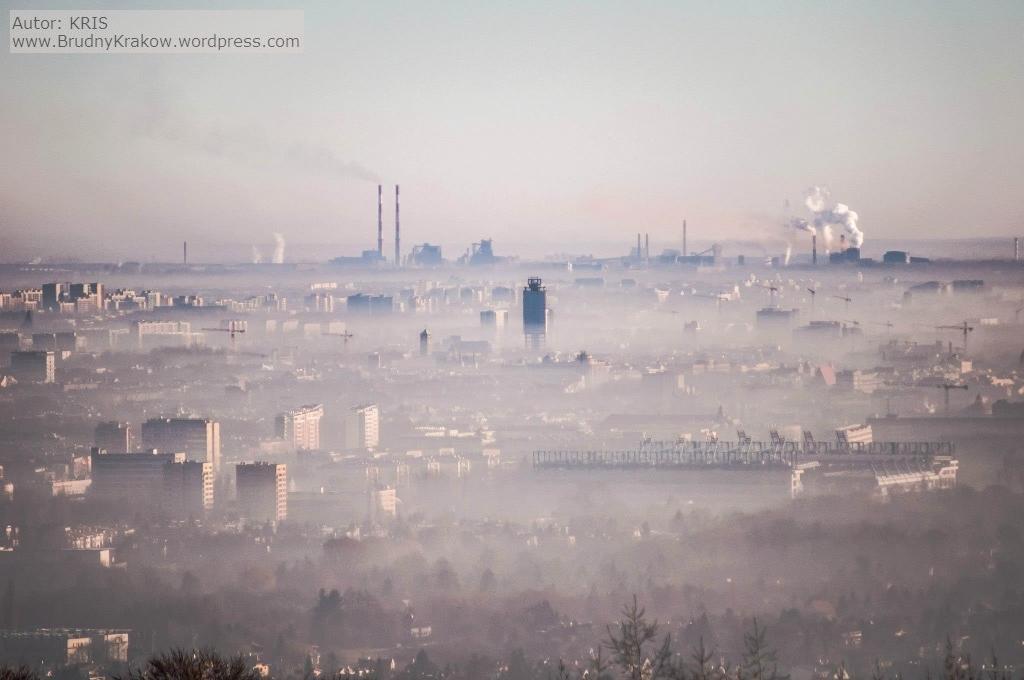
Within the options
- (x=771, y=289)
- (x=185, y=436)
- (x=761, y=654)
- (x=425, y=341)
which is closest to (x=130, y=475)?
(x=185, y=436)

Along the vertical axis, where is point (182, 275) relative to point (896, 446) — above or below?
above

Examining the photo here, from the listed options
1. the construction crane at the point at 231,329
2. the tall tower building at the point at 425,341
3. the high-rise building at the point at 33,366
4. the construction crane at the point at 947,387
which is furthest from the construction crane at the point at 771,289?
the high-rise building at the point at 33,366

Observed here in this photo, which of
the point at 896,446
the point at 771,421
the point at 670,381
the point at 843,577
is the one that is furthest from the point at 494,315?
the point at 843,577

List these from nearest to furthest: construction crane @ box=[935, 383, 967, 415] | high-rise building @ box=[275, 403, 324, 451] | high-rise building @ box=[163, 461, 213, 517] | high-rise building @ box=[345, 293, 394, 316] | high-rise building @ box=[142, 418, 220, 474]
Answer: high-rise building @ box=[163, 461, 213, 517]
construction crane @ box=[935, 383, 967, 415]
high-rise building @ box=[142, 418, 220, 474]
high-rise building @ box=[275, 403, 324, 451]
high-rise building @ box=[345, 293, 394, 316]

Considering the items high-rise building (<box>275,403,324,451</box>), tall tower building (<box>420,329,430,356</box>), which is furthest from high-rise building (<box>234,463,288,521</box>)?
tall tower building (<box>420,329,430,356</box>)

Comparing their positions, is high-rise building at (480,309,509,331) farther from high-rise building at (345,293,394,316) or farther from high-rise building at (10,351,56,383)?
high-rise building at (10,351,56,383)

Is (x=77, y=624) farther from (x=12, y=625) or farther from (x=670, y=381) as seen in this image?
(x=670, y=381)
